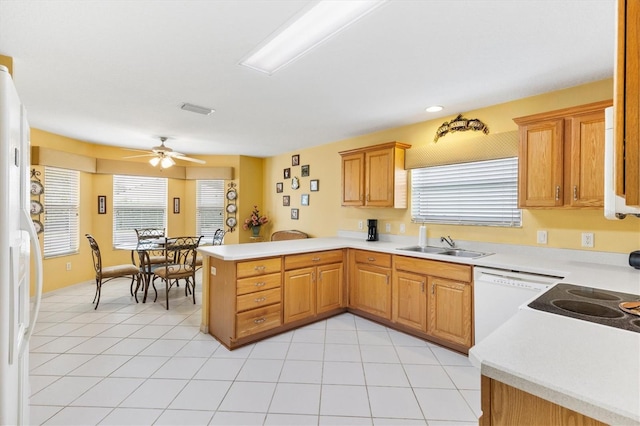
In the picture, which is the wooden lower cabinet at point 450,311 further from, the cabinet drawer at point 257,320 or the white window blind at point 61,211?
the white window blind at point 61,211

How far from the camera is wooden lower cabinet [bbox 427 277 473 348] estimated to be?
267 centimetres

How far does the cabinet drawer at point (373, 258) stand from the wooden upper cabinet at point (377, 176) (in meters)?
0.65

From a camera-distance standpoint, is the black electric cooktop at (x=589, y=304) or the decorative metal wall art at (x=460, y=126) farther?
the decorative metal wall art at (x=460, y=126)

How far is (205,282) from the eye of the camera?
322 cm

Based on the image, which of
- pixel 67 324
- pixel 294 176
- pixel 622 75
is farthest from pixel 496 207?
pixel 67 324

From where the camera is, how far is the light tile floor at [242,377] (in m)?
1.94

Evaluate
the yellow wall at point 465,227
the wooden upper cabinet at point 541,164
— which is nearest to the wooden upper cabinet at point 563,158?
the wooden upper cabinet at point 541,164

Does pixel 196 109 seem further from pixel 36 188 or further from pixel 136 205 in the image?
pixel 136 205

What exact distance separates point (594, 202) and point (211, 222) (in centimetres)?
597

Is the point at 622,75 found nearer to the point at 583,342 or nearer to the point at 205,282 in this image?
the point at 583,342

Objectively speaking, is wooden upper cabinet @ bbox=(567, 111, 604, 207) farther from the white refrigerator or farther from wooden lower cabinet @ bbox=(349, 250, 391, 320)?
the white refrigerator

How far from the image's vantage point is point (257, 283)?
2.97m

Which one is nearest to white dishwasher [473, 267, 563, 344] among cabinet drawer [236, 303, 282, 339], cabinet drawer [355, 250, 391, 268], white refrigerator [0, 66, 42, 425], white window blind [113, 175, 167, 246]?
cabinet drawer [355, 250, 391, 268]

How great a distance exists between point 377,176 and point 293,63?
75.9 inches
